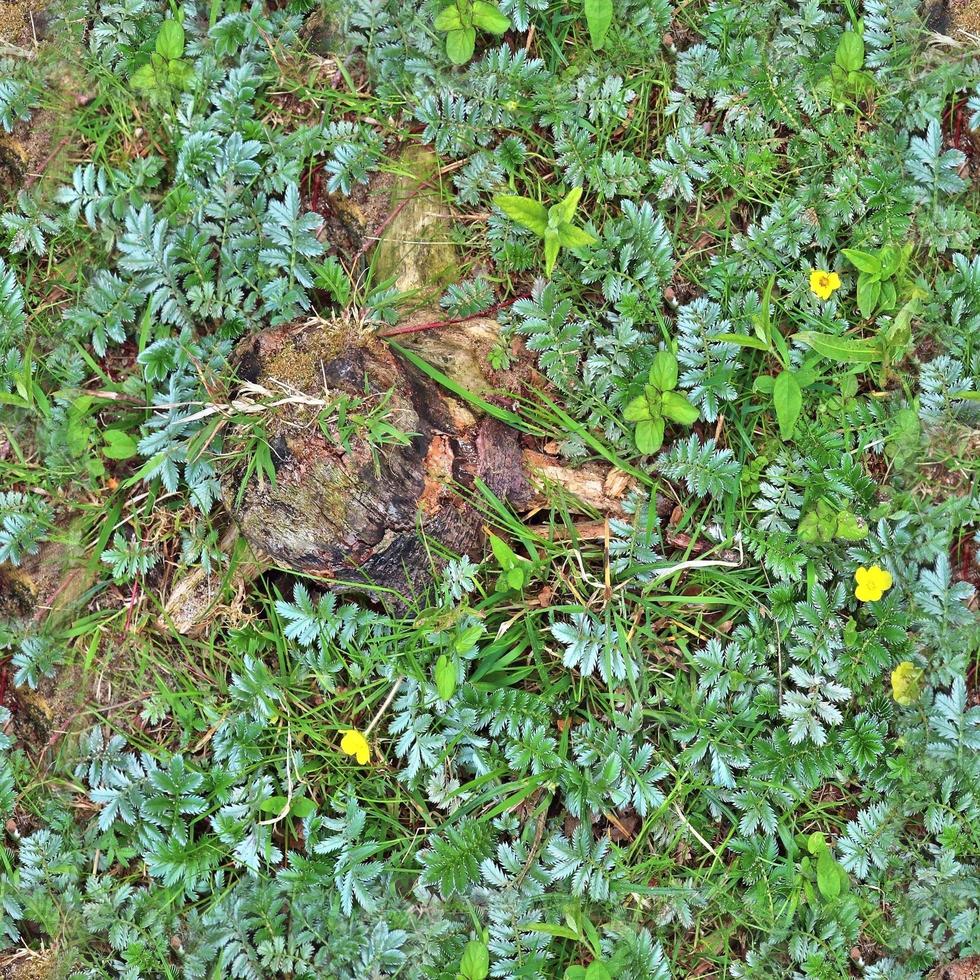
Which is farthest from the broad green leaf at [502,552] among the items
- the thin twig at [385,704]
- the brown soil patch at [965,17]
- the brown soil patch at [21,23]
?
the brown soil patch at [21,23]

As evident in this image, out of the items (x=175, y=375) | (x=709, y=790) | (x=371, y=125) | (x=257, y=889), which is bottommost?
(x=257, y=889)

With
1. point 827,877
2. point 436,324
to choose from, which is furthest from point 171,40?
point 827,877

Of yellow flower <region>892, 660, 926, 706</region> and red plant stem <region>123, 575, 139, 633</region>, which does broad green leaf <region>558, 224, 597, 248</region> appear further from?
red plant stem <region>123, 575, 139, 633</region>

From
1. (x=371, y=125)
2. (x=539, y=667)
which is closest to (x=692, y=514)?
(x=539, y=667)

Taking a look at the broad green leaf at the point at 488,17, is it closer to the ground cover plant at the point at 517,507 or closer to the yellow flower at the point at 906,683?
the ground cover plant at the point at 517,507

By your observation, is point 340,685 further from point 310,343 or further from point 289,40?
point 289,40

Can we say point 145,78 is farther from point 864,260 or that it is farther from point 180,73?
point 864,260
